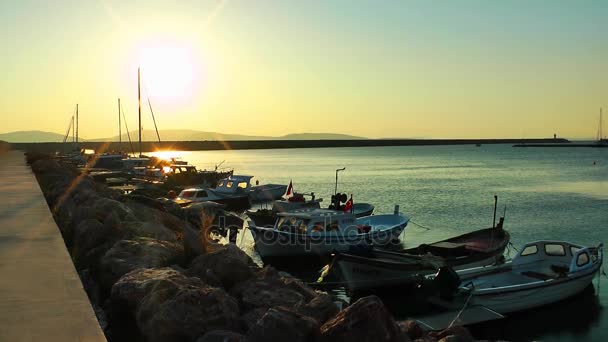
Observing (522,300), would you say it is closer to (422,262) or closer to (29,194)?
(422,262)

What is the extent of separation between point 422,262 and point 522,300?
11.4 feet

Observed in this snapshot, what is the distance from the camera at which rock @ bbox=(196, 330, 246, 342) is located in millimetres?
7021

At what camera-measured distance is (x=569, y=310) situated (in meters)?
18.7

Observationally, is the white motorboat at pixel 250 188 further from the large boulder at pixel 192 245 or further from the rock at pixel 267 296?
the rock at pixel 267 296

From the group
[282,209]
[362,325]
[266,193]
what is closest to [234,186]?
[266,193]

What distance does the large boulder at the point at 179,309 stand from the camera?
7.68 metres

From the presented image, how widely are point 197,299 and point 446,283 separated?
10.3 metres

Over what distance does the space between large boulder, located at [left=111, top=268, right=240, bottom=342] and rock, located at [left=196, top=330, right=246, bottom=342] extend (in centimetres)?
44

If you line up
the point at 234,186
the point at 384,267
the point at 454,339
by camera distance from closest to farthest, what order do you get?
the point at 454,339 → the point at 384,267 → the point at 234,186

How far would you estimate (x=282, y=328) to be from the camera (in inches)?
274

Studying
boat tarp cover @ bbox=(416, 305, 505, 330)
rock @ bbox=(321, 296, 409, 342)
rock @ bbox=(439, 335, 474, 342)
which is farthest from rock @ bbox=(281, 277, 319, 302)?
boat tarp cover @ bbox=(416, 305, 505, 330)

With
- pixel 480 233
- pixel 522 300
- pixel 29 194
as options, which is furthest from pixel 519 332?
pixel 29 194

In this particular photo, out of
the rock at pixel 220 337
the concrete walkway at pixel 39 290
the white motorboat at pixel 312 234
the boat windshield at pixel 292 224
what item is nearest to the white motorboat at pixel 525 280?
the white motorboat at pixel 312 234

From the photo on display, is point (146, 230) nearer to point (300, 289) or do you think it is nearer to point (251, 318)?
point (300, 289)
